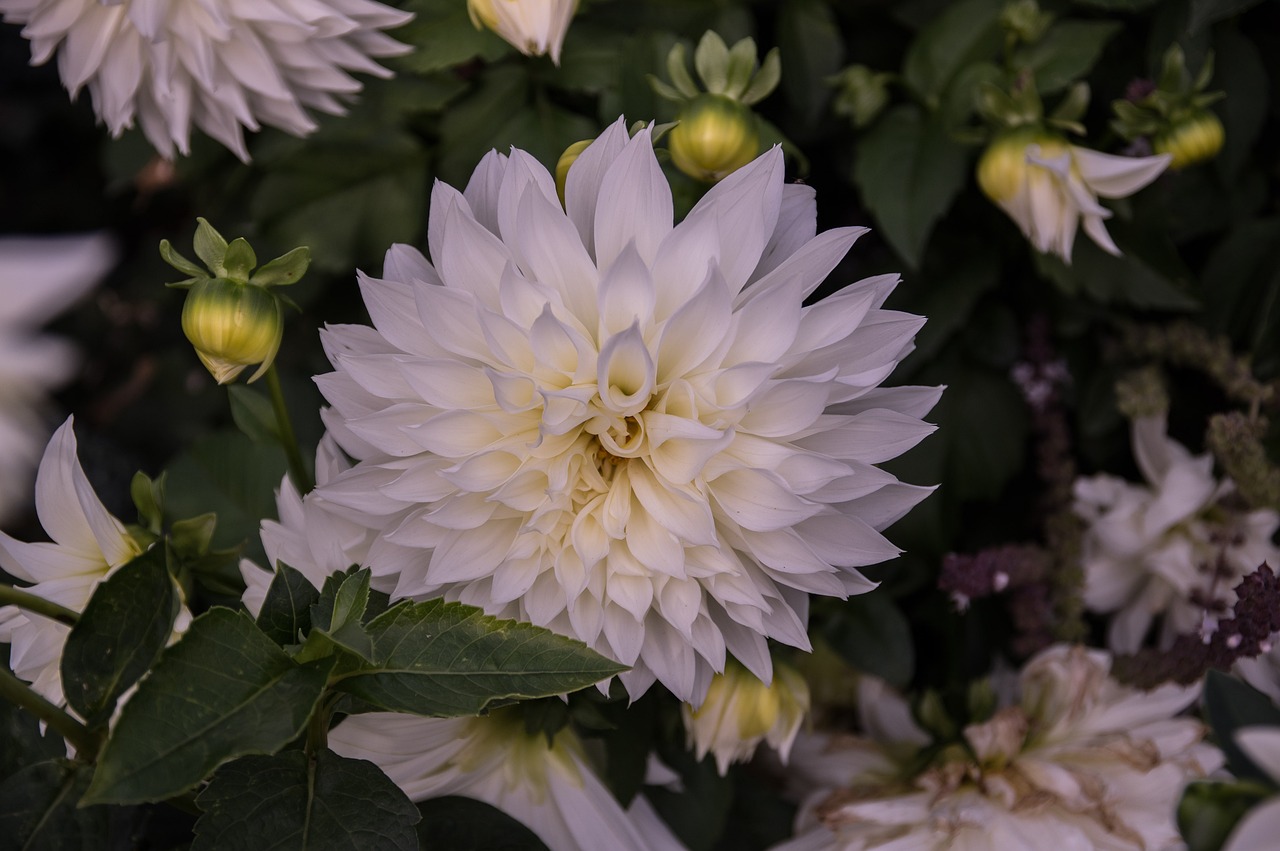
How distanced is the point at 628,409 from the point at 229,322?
0.19 metres

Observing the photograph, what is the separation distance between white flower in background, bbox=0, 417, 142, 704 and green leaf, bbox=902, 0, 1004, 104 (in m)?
0.56

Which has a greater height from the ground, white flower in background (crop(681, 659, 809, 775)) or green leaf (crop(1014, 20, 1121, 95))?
green leaf (crop(1014, 20, 1121, 95))

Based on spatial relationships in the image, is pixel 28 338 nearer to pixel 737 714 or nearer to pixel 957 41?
pixel 737 714

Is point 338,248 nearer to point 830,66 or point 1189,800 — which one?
point 830,66

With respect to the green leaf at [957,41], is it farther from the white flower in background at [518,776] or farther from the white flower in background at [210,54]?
the white flower in background at [518,776]

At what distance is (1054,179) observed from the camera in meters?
0.61

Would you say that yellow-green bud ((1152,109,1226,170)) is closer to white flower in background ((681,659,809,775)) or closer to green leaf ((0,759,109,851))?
white flower in background ((681,659,809,775))

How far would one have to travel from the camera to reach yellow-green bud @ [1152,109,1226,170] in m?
0.63

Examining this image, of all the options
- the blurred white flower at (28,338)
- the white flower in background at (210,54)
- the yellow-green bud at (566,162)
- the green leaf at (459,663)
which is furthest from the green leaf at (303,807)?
the white flower in background at (210,54)

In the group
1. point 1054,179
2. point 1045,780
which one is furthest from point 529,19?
point 1045,780

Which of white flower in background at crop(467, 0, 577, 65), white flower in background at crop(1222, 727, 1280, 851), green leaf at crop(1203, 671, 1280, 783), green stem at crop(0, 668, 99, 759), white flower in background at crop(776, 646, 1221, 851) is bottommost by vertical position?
white flower in background at crop(776, 646, 1221, 851)

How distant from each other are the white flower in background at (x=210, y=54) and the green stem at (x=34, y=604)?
1.06 feet

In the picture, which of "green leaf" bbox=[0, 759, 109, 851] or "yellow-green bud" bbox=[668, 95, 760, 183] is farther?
"yellow-green bud" bbox=[668, 95, 760, 183]

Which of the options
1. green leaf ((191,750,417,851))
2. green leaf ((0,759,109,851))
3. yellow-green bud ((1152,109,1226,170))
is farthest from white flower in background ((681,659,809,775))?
yellow-green bud ((1152,109,1226,170))
